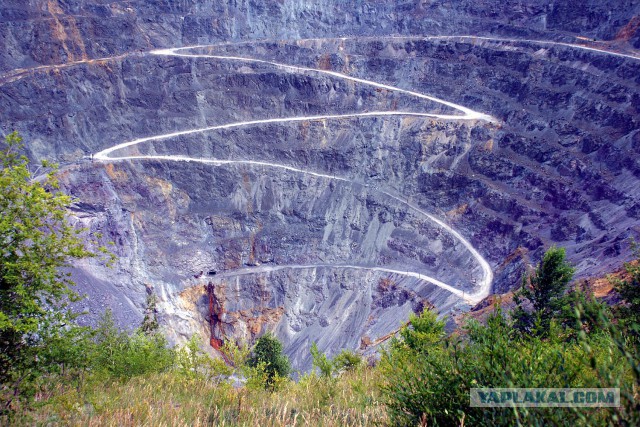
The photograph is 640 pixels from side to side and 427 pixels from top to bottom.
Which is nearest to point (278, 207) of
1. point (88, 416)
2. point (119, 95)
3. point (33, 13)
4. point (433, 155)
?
point (433, 155)

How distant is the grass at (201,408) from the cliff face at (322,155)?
3248 centimetres

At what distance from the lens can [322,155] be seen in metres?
56.1

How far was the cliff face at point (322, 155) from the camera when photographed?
4384 cm

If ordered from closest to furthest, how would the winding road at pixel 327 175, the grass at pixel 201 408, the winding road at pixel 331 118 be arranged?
1. the grass at pixel 201 408
2. the winding road at pixel 327 175
3. the winding road at pixel 331 118

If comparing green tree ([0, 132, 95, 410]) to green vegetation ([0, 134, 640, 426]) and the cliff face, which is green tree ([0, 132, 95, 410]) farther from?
the cliff face

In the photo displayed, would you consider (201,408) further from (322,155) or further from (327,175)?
(322,155)

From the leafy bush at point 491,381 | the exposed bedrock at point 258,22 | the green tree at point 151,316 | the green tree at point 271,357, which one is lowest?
the green tree at point 151,316

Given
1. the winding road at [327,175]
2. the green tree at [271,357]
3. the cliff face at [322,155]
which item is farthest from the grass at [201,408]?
the winding road at [327,175]

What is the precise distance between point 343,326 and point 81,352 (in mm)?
35639

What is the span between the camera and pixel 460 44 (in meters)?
63.4

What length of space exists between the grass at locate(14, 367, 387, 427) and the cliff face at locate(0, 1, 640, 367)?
32.5m

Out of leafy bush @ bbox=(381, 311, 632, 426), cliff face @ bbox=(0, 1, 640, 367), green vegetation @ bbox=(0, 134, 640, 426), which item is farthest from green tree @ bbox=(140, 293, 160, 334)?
leafy bush @ bbox=(381, 311, 632, 426)

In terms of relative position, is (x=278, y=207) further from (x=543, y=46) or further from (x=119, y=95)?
(x=543, y=46)

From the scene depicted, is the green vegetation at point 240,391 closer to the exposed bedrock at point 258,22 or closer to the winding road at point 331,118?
the winding road at point 331,118
